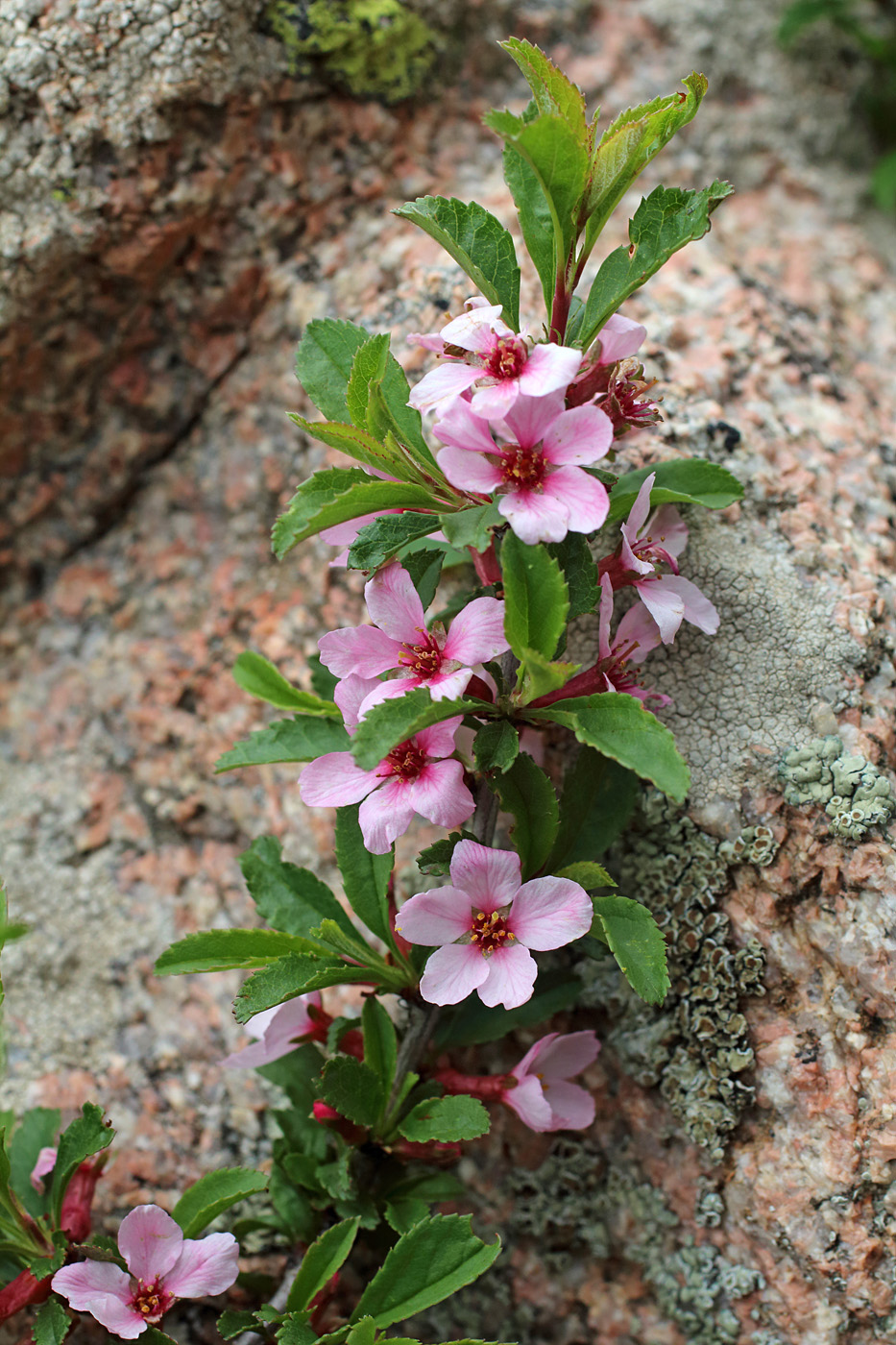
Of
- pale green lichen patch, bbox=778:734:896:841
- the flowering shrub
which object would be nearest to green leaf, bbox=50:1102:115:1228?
the flowering shrub

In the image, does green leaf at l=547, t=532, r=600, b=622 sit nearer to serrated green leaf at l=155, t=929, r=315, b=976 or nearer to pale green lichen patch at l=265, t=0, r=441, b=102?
serrated green leaf at l=155, t=929, r=315, b=976

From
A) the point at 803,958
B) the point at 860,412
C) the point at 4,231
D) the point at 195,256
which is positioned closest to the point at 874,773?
the point at 803,958

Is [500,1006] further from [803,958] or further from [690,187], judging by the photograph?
[690,187]

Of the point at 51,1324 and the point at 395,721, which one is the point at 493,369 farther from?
the point at 51,1324

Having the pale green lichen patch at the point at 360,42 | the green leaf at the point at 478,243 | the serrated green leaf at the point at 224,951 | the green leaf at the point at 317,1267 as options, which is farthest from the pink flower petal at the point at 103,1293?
the pale green lichen patch at the point at 360,42

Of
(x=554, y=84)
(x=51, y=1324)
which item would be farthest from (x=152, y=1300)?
(x=554, y=84)

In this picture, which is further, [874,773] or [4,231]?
[4,231]
